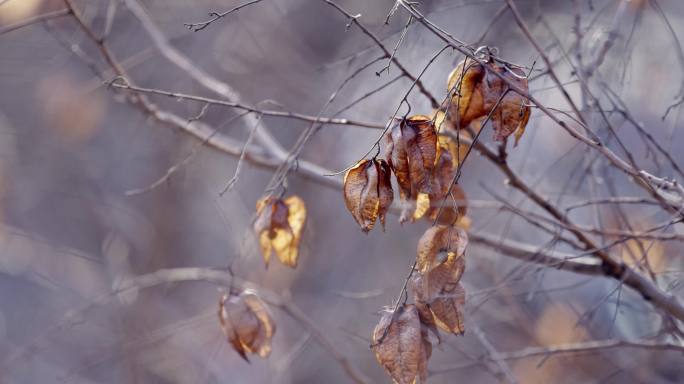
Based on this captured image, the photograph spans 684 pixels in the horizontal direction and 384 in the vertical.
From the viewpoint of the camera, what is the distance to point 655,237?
5.55 ft

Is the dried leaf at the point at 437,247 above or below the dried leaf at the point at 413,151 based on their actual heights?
below

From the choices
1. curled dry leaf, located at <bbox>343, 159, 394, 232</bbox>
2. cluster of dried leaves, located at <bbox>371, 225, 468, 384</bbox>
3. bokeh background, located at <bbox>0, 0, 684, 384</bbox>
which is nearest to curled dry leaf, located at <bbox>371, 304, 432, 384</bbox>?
cluster of dried leaves, located at <bbox>371, 225, 468, 384</bbox>

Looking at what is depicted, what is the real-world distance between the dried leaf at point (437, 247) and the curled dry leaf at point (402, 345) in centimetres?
9

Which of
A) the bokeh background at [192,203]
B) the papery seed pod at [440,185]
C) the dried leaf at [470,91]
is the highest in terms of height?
the dried leaf at [470,91]

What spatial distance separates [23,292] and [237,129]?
2.44 metres

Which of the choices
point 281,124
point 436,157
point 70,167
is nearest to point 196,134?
point 436,157

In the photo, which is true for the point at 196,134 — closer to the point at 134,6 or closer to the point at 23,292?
the point at 134,6

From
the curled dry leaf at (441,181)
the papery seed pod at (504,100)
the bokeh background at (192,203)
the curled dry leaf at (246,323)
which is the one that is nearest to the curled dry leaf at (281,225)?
the curled dry leaf at (246,323)

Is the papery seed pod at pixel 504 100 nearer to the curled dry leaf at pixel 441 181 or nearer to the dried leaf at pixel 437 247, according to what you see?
the curled dry leaf at pixel 441 181

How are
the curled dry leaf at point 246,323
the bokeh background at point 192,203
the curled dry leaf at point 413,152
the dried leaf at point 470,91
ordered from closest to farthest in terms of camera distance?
the curled dry leaf at point 413,152 < the dried leaf at point 470,91 < the curled dry leaf at point 246,323 < the bokeh background at point 192,203

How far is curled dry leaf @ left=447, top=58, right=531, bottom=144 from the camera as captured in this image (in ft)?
5.16

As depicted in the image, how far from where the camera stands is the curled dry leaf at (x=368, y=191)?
1.55m

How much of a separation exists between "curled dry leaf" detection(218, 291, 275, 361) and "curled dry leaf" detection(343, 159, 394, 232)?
0.57 m

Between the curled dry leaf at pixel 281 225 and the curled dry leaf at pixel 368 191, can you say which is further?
the curled dry leaf at pixel 281 225
